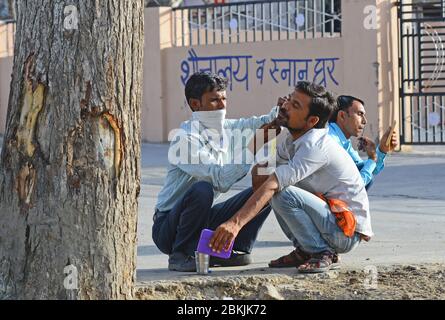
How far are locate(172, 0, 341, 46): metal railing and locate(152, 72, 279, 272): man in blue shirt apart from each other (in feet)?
28.3

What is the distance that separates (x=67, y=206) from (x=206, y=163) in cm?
146

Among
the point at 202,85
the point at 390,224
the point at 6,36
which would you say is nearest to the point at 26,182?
the point at 202,85

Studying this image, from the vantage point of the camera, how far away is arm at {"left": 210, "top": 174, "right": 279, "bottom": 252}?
5.31m

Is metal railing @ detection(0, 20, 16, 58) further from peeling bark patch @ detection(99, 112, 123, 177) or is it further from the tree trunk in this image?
peeling bark patch @ detection(99, 112, 123, 177)

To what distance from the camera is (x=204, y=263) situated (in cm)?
595

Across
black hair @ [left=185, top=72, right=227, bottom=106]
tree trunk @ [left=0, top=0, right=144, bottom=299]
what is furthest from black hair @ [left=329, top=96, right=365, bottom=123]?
tree trunk @ [left=0, top=0, right=144, bottom=299]

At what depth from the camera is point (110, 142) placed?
15.8 feet

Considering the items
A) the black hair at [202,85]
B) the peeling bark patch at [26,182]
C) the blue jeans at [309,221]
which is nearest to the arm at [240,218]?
the blue jeans at [309,221]

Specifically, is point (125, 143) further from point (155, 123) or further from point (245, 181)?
point (155, 123)

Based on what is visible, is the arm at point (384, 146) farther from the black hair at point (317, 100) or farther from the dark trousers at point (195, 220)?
the dark trousers at point (195, 220)

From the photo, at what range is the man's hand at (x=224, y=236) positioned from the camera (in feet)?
17.4

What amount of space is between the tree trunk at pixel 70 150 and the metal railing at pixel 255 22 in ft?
33.2

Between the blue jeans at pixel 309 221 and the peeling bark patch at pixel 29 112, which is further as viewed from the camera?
the blue jeans at pixel 309 221

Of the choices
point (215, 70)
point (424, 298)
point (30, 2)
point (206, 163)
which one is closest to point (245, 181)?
point (215, 70)
